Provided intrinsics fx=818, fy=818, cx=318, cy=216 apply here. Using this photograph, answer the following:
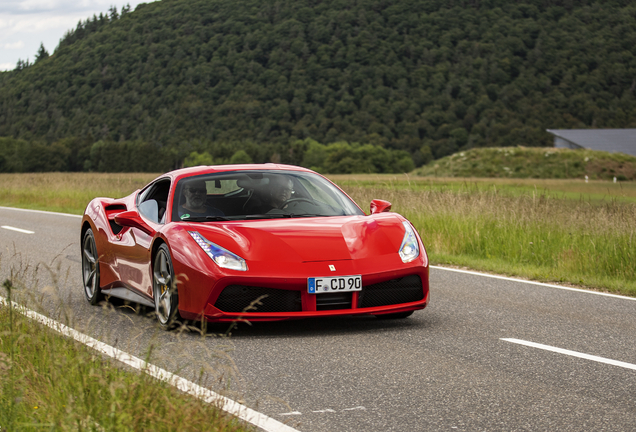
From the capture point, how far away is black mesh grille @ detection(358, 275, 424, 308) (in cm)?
625

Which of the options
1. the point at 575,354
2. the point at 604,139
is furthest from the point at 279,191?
the point at 604,139

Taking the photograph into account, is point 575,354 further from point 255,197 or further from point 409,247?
point 255,197

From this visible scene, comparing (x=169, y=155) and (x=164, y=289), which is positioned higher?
(x=164, y=289)

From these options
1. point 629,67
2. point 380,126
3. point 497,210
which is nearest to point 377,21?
point 380,126

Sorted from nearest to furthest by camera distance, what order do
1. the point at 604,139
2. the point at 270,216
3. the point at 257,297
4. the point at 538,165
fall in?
the point at 257,297
the point at 270,216
the point at 538,165
the point at 604,139

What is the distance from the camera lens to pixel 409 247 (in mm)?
6605

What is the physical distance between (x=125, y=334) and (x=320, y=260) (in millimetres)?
1649

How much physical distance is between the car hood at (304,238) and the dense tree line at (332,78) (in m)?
119

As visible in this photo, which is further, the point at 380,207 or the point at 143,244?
the point at 380,207

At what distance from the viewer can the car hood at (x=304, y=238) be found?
6.14 meters

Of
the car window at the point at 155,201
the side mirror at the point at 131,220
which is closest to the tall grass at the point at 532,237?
the car window at the point at 155,201

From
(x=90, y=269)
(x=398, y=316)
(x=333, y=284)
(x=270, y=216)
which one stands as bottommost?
(x=398, y=316)

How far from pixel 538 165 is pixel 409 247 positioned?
5028cm

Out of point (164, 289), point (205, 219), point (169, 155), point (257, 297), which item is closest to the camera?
point (257, 297)
